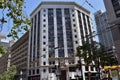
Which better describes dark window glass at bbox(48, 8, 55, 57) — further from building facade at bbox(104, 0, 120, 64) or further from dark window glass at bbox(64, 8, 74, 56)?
building facade at bbox(104, 0, 120, 64)

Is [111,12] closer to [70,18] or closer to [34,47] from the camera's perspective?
[70,18]

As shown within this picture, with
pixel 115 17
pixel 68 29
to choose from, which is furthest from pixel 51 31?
pixel 115 17

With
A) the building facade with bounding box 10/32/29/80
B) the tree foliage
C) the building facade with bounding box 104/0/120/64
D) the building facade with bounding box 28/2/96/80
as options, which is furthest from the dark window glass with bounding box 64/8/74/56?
the building facade with bounding box 10/32/29/80

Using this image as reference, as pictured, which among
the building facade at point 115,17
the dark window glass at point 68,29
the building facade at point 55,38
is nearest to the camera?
the building facade at point 115,17

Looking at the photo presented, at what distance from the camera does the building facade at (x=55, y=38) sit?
176 ft

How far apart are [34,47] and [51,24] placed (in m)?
10.5

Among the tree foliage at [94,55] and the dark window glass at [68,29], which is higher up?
the dark window glass at [68,29]

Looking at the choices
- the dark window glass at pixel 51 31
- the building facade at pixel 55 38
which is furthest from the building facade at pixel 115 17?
the dark window glass at pixel 51 31

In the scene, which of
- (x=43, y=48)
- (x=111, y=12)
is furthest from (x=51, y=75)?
(x=111, y=12)

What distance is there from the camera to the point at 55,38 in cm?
5631

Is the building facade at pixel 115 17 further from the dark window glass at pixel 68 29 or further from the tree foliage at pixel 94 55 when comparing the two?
the dark window glass at pixel 68 29

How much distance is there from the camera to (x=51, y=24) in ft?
192

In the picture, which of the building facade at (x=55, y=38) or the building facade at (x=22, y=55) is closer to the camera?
the building facade at (x=55, y=38)

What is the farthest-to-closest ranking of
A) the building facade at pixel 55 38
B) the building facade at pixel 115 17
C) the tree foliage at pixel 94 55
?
the building facade at pixel 55 38 < the tree foliage at pixel 94 55 < the building facade at pixel 115 17
